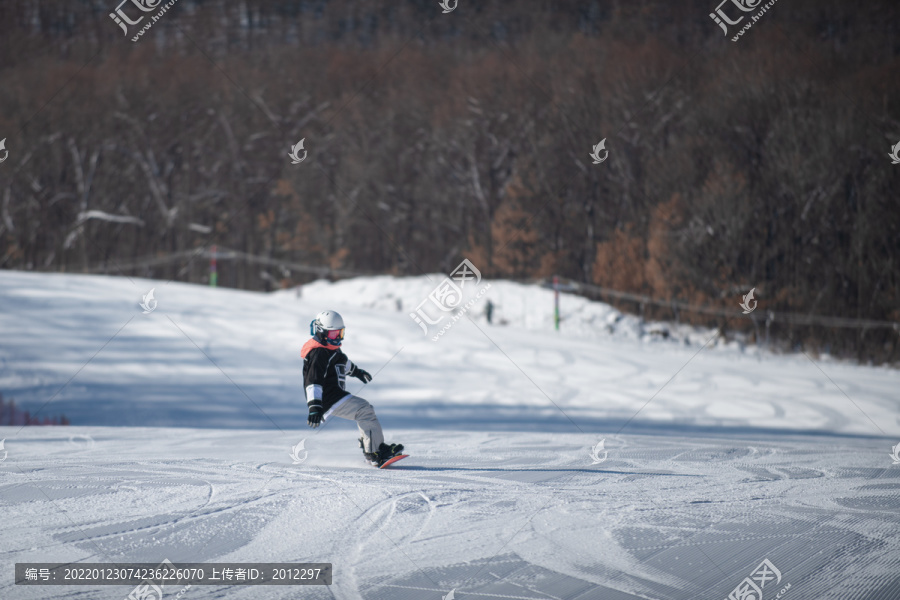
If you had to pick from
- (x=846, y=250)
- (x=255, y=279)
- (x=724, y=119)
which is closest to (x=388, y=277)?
(x=255, y=279)

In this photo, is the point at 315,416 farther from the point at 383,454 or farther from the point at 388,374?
the point at 388,374

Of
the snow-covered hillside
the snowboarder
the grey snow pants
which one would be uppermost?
the snowboarder

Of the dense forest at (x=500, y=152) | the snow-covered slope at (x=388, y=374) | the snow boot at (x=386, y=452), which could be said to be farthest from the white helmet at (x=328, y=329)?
the dense forest at (x=500, y=152)

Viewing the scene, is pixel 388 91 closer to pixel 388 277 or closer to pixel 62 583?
pixel 388 277

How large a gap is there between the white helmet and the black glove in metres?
0.66

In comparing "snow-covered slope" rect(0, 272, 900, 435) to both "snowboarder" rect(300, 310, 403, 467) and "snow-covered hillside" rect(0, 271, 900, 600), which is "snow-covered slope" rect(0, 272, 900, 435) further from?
"snowboarder" rect(300, 310, 403, 467)

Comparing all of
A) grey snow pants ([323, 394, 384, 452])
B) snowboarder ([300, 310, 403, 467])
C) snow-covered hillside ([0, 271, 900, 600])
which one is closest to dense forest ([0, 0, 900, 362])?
snow-covered hillside ([0, 271, 900, 600])

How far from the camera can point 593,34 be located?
120 feet

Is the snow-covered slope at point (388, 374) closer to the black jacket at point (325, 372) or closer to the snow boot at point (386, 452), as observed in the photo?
the snow boot at point (386, 452)

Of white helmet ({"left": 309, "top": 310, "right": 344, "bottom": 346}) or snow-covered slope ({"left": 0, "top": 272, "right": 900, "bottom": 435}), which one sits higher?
white helmet ({"left": 309, "top": 310, "right": 344, "bottom": 346})

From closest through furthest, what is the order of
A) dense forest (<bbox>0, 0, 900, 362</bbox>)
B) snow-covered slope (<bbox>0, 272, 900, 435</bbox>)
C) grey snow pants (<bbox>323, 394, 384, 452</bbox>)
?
grey snow pants (<bbox>323, 394, 384, 452</bbox>)
snow-covered slope (<bbox>0, 272, 900, 435</bbox>)
dense forest (<bbox>0, 0, 900, 362</bbox>)

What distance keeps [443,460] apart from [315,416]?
1.92 metres

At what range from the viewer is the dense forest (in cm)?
2473

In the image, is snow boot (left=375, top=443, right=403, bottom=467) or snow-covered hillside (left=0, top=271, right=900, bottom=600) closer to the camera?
snow-covered hillside (left=0, top=271, right=900, bottom=600)
